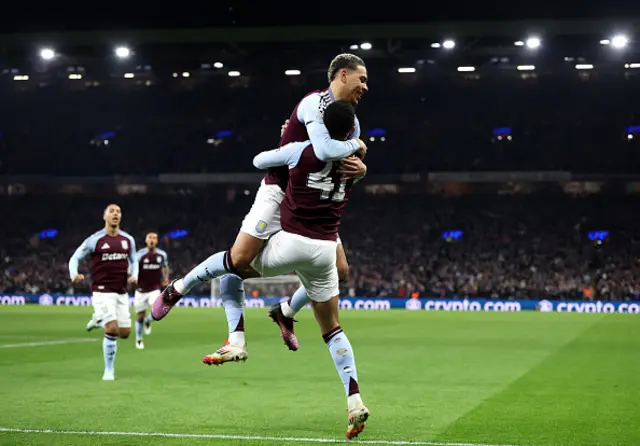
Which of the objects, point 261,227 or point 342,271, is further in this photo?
point 342,271

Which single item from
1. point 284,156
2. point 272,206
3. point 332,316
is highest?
point 284,156

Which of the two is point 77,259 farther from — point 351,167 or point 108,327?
point 351,167

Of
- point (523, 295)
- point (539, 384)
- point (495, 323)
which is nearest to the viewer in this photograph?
point (539, 384)

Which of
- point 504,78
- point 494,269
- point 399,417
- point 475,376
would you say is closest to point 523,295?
point 494,269

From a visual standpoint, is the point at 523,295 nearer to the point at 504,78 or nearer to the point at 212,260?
the point at 504,78

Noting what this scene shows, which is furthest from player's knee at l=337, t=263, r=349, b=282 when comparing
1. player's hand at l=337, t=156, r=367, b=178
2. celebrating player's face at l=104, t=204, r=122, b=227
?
celebrating player's face at l=104, t=204, r=122, b=227

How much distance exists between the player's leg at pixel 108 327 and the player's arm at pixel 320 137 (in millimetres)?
7423

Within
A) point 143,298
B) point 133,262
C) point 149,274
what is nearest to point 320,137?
point 133,262

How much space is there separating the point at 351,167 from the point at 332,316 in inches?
52.6

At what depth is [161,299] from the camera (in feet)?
27.7

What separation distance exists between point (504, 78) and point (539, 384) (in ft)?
130

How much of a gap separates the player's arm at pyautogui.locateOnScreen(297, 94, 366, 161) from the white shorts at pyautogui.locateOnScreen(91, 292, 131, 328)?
7.79 meters

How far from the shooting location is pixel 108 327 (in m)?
14.4

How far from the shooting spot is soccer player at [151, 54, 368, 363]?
7727mm
